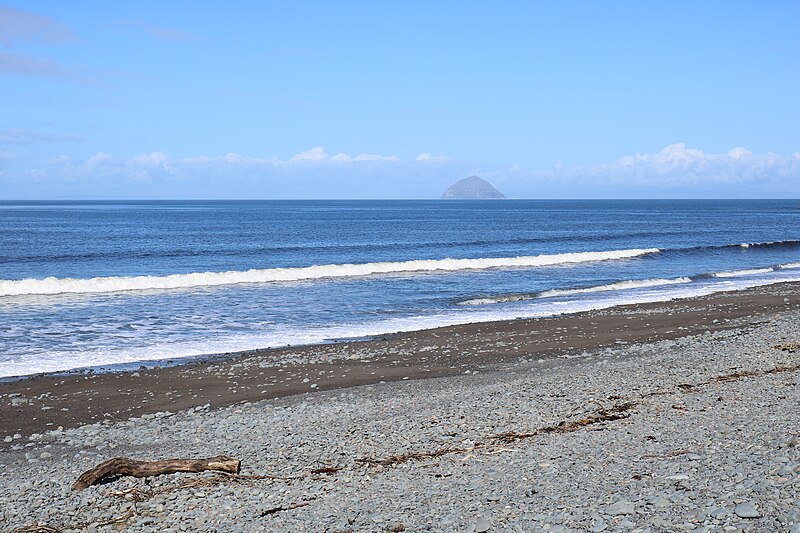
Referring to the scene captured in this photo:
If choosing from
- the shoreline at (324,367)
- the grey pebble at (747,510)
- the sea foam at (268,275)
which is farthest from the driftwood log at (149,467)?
the sea foam at (268,275)

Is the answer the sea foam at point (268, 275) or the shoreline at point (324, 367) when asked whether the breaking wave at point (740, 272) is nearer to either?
the sea foam at point (268, 275)

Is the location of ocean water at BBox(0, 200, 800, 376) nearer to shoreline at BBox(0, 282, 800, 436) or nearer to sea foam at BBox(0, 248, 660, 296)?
sea foam at BBox(0, 248, 660, 296)

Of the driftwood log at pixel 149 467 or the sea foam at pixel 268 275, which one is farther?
the sea foam at pixel 268 275

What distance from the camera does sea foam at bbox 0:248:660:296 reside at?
1237 inches

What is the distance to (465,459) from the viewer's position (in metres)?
8.63

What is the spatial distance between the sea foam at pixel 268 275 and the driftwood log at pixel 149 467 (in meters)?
24.3

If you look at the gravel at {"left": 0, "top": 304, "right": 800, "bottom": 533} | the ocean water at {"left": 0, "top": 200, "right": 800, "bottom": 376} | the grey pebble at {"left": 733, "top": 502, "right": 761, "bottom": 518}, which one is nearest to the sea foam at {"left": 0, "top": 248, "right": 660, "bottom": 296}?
the ocean water at {"left": 0, "top": 200, "right": 800, "bottom": 376}

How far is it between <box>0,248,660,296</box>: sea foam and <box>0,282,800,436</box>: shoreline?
16.9 m

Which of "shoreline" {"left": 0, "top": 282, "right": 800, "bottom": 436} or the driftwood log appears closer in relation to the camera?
the driftwood log

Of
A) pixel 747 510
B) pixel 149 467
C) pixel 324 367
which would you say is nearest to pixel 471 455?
pixel 747 510

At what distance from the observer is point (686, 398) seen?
11.0 metres

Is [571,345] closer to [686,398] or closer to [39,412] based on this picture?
[686,398]

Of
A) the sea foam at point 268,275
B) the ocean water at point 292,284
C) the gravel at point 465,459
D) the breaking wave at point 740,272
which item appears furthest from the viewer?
the breaking wave at point 740,272

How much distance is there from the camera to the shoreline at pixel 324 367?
12805 mm
